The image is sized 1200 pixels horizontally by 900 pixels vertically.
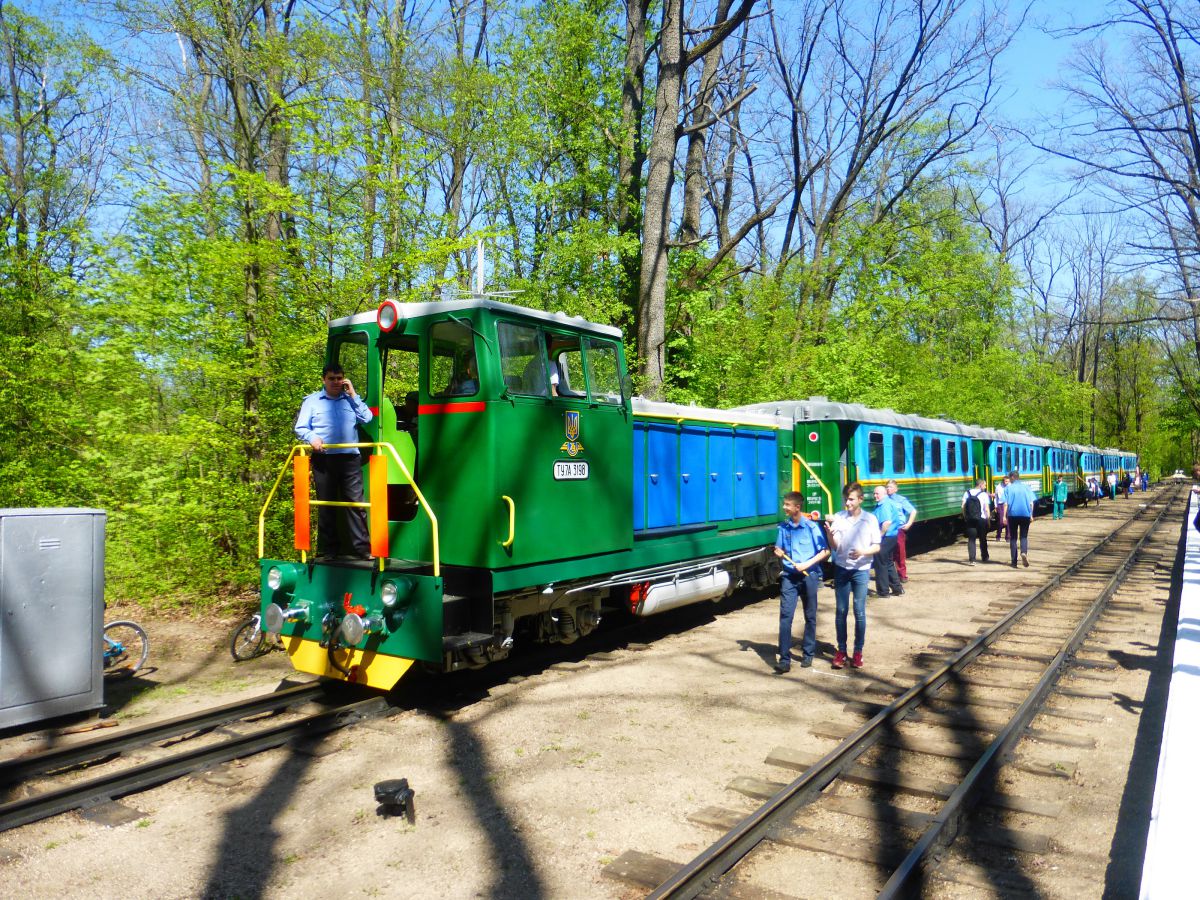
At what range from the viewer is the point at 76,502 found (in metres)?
9.59

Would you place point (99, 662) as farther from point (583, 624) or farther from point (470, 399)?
point (583, 624)

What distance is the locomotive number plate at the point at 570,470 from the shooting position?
6.94 m

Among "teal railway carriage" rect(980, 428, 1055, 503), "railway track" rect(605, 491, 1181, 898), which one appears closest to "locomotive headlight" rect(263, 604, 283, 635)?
"railway track" rect(605, 491, 1181, 898)

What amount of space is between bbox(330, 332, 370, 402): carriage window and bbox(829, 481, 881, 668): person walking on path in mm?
4759

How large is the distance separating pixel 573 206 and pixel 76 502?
14914 mm

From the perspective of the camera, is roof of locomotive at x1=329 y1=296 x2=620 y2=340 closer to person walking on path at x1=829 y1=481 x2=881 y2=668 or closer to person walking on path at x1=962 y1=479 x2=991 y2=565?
person walking on path at x1=829 y1=481 x2=881 y2=668

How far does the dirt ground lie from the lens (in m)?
3.96

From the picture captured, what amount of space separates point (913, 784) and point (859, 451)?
9847 millimetres

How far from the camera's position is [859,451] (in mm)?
14305

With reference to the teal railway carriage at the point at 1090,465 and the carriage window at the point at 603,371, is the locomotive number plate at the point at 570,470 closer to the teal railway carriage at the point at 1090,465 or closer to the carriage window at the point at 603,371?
the carriage window at the point at 603,371

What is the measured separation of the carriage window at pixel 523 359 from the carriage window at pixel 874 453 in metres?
9.43

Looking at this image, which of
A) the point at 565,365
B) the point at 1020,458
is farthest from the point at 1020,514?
the point at 1020,458

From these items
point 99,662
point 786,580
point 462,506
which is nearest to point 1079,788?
point 786,580

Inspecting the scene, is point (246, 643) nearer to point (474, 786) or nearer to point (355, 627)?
point (355, 627)
